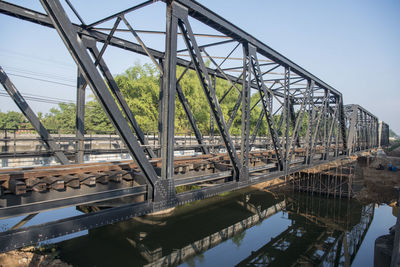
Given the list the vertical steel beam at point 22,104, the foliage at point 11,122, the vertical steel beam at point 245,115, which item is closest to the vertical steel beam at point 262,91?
the vertical steel beam at point 245,115

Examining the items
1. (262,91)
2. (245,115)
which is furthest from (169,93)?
(262,91)

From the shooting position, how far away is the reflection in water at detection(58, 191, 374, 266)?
1255 cm

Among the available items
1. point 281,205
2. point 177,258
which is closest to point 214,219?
point 177,258

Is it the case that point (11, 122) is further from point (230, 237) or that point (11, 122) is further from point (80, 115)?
point (230, 237)

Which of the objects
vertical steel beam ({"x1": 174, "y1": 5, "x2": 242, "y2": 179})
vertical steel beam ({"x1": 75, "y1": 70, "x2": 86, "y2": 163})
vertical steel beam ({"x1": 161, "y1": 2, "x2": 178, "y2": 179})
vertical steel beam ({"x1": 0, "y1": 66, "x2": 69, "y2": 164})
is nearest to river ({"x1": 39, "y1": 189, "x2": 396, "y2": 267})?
vertical steel beam ({"x1": 75, "y1": 70, "x2": 86, "y2": 163})

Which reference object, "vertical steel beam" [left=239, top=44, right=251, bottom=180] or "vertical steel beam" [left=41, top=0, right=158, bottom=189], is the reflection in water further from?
"vertical steel beam" [left=41, top=0, right=158, bottom=189]

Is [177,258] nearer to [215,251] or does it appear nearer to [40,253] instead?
[215,251]

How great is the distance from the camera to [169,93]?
5805 mm

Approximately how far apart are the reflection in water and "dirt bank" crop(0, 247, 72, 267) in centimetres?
127

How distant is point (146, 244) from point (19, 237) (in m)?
10.6

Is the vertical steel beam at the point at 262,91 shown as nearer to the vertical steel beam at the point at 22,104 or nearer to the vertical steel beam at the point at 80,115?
the vertical steel beam at the point at 80,115

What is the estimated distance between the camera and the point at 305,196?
25906 millimetres

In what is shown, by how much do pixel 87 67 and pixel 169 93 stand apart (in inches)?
76.3

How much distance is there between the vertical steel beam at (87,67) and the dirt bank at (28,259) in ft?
24.4
